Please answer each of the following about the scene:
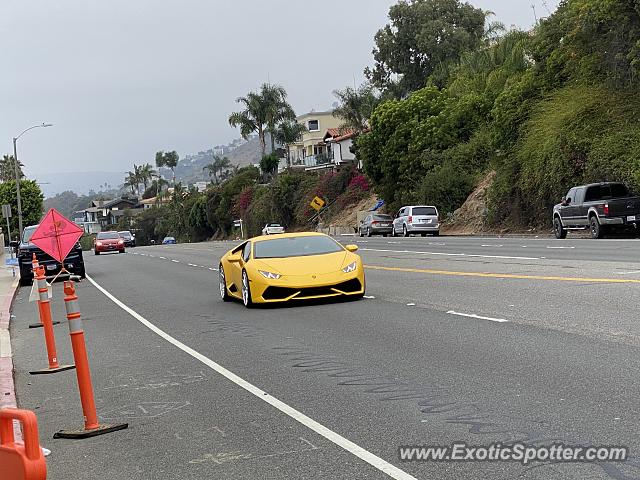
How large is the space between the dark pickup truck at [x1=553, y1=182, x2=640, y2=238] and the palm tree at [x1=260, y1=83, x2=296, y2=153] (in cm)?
6675

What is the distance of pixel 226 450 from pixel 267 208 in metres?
86.3

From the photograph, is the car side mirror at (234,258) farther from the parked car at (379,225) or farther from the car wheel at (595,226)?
the parked car at (379,225)

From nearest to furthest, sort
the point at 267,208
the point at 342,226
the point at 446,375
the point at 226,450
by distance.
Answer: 1. the point at 226,450
2. the point at 446,375
3. the point at 342,226
4. the point at 267,208

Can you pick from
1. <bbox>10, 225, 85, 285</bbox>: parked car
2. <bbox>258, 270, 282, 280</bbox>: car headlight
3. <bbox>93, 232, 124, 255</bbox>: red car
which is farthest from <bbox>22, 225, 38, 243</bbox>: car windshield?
<bbox>93, 232, 124, 255</bbox>: red car

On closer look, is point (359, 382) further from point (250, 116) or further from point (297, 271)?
point (250, 116)

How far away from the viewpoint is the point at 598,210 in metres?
31.1

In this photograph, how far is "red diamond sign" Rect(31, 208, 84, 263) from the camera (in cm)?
1681

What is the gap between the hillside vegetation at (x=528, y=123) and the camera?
36625 mm

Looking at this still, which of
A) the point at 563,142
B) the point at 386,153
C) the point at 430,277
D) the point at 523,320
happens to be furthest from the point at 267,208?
the point at 523,320

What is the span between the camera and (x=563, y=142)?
39.2m

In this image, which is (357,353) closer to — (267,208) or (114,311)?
(114,311)

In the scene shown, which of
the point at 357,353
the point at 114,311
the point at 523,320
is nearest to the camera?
the point at 357,353

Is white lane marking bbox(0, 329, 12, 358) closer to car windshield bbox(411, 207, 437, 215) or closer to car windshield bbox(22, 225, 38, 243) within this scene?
car windshield bbox(22, 225, 38, 243)

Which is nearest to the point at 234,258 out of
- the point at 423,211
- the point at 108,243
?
the point at 423,211
